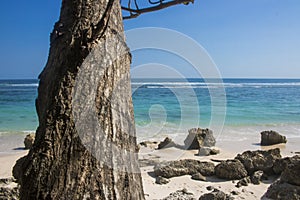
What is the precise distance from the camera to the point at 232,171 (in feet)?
15.8

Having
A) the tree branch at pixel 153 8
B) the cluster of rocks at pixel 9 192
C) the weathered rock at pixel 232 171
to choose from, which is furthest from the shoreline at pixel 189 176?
the tree branch at pixel 153 8

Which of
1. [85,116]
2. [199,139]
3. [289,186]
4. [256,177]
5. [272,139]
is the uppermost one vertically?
[85,116]

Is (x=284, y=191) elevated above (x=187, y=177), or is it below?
above

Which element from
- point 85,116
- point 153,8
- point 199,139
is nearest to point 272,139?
point 199,139

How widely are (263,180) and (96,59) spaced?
14.7 feet

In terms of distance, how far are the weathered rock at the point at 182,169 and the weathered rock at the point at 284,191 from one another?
1.51 m

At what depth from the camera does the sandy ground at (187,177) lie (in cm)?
430

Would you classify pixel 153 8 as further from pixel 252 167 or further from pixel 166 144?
pixel 166 144

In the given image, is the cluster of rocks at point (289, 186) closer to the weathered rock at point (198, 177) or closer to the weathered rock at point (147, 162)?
the weathered rock at point (198, 177)

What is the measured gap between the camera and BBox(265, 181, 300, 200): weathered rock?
3.32m

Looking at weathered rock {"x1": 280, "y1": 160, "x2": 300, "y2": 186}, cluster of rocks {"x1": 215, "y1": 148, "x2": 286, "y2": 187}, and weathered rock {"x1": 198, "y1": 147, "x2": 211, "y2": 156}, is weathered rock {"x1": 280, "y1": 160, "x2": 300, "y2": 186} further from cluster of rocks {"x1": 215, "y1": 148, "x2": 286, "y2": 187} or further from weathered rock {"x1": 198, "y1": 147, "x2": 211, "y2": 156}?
weathered rock {"x1": 198, "y1": 147, "x2": 211, "y2": 156}

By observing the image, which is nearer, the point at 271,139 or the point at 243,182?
the point at 243,182

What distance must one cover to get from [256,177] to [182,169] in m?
1.27

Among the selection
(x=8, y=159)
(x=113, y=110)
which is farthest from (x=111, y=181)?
(x=8, y=159)
